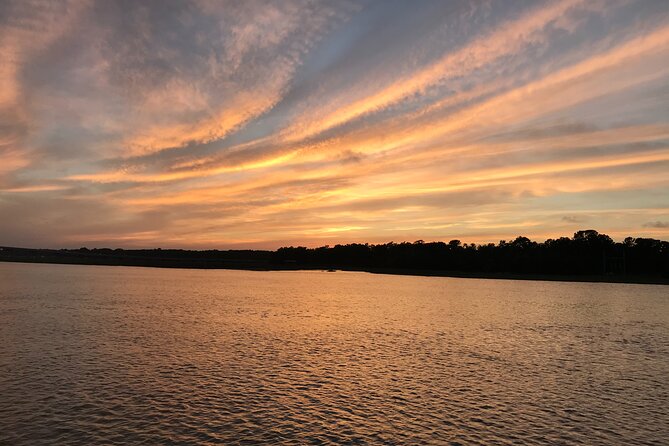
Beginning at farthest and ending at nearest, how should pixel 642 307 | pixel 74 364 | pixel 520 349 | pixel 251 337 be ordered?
1. pixel 642 307
2. pixel 251 337
3. pixel 520 349
4. pixel 74 364

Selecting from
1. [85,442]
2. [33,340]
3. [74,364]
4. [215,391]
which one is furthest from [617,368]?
[33,340]

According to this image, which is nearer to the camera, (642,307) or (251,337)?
(251,337)

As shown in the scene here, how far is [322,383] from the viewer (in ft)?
110

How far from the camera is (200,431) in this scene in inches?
916

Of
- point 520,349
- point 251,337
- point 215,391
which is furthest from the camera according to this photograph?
point 251,337

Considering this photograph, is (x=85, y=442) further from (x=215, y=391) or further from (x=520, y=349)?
(x=520, y=349)

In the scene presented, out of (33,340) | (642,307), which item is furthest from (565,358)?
(642,307)

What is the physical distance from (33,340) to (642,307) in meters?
113

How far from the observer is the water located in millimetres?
23875

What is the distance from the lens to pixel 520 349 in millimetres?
49906

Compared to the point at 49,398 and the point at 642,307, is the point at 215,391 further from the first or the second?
the point at 642,307

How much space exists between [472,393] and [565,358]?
18.6m

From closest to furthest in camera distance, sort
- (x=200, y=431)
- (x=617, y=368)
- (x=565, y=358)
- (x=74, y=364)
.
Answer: (x=200, y=431) < (x=74, y=364) < (x=617, y=368) < (x=565, y=358)

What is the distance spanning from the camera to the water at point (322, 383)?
2388 cm
